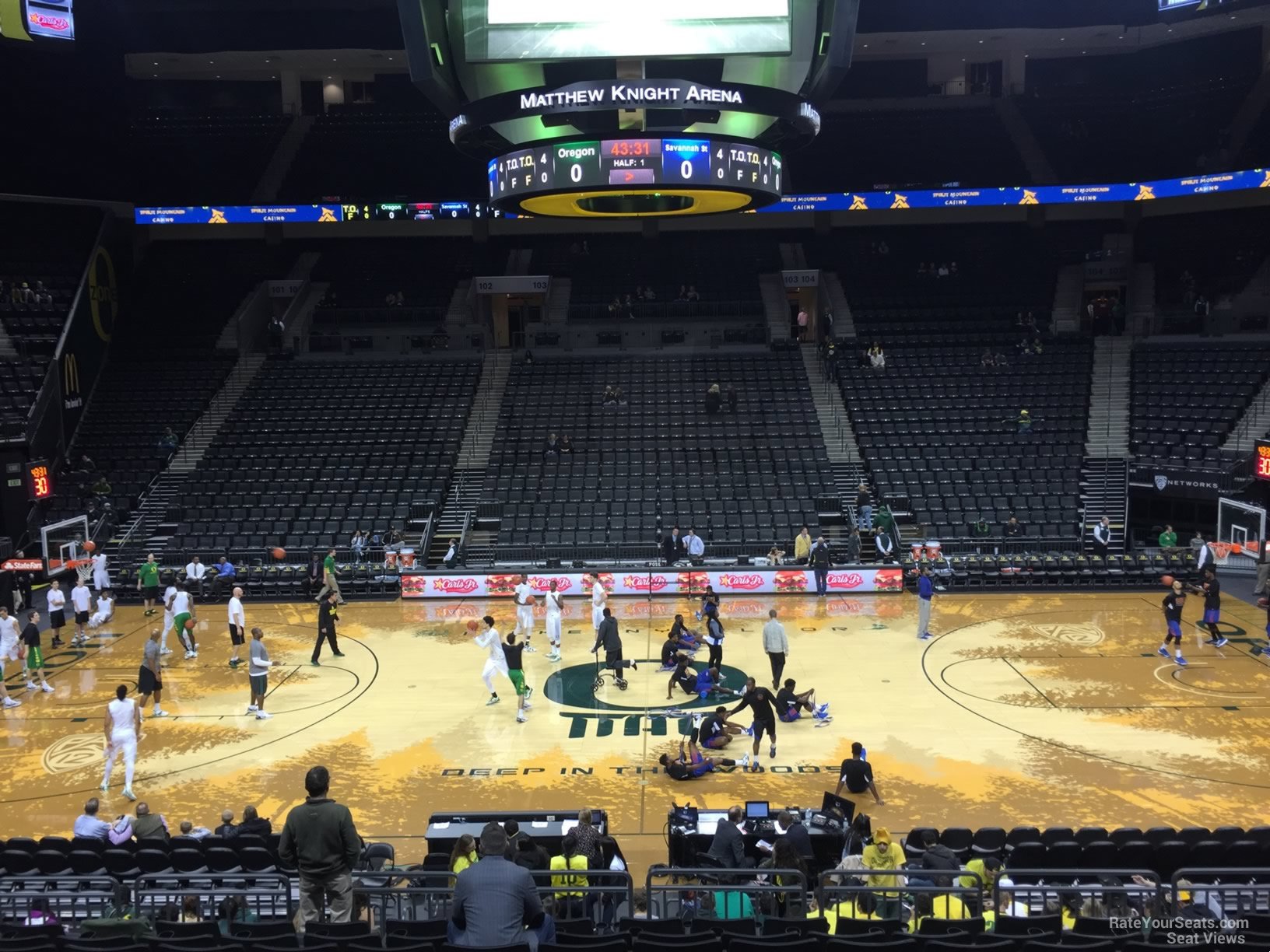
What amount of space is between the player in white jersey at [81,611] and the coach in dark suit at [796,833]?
17.2 meters

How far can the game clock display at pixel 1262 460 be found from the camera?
2673 centimetres

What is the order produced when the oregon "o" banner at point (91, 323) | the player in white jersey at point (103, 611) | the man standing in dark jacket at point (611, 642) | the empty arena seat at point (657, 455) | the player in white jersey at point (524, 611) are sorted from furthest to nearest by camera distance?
1. the oregon "o" banner at point (91, 323)
2. the empty arena seat at point (657, 455)
3. the player in white jersey at point (103, 611)
4. the player in white jersey at point (524, 611)
5. the man standing in dark jacket at point (611, 642)

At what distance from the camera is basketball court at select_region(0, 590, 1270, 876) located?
553 inches

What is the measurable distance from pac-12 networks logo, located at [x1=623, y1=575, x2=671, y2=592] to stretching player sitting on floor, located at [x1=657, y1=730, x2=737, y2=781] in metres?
11.4

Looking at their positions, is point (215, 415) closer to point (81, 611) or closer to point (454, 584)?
point (454, 584)

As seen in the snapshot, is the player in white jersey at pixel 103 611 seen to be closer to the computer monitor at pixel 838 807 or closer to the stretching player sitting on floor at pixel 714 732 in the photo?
the stretching player sitting on floor at pixel 714 732

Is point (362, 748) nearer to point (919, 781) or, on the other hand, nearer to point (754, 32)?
point (919, 781)

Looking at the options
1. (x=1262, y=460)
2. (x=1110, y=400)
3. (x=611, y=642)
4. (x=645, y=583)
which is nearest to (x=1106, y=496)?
(x=1262, y=460)

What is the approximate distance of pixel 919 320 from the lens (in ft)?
129

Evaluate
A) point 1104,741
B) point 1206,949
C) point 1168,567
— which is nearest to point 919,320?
point 1168,567

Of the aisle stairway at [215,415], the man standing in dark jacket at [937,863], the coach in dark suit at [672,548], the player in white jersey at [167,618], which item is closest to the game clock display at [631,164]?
the man standing in dark jacket at [937,863]

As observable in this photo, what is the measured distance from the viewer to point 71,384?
34.9 metres

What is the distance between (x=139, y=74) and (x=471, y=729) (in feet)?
130

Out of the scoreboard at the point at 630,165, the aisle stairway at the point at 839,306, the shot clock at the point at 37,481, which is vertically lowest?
the shot clock at the point at 37,481
